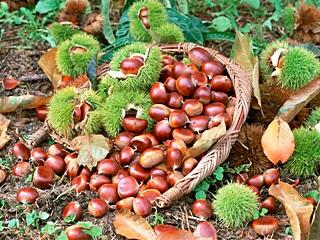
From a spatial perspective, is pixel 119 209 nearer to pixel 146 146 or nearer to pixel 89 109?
pixel 146 146

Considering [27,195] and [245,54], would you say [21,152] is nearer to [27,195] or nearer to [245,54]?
[27,195]

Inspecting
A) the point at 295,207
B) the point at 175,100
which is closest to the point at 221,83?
the point at 175,100

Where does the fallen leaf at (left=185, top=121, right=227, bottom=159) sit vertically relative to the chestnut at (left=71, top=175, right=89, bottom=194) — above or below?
above

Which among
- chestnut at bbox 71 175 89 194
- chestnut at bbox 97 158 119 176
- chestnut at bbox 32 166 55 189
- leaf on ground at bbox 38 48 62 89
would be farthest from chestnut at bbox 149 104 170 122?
leaf on ground at bbox 38 48 62 89

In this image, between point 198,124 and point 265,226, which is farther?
point 198,124

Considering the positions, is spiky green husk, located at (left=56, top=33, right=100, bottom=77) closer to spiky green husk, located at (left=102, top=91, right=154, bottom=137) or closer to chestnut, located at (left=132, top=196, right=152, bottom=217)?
spiky green husk, located at (left=102, top=91, right=154, bottom=137)

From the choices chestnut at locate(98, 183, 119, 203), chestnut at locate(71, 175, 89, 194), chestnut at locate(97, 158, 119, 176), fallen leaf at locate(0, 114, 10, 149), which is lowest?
fallen leaf at locate(0, 114, 10, 149)

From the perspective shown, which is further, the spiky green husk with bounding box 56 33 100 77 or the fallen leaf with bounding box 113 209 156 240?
the spiky green husk with bounding box 56 33 100 77
